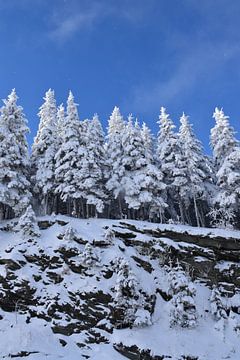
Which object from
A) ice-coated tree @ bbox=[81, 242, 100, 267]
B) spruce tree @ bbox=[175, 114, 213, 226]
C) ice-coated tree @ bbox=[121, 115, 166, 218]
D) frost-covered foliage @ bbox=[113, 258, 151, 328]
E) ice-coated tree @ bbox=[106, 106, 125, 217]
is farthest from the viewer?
spruce tree @ bbox=[175, 114, 213, 226]

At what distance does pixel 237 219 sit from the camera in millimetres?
41188

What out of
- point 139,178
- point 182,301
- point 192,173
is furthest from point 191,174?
point 182,301

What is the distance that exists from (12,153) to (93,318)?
17369 mm

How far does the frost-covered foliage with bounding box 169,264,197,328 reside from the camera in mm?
21938

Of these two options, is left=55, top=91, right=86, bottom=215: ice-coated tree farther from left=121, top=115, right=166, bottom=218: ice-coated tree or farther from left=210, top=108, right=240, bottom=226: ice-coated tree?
left=210, top=108, right=240, bottom=226: ice-coated tree

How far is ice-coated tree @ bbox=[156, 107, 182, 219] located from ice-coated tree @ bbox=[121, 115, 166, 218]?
1708 mm

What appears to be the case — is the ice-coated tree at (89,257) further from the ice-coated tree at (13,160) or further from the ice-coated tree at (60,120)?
the ice-coated tree at (60,120)

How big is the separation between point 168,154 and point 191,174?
358cm

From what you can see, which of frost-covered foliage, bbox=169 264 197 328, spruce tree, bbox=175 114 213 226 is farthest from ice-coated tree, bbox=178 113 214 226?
frost-covered foliage, bbox=169 264 197 328

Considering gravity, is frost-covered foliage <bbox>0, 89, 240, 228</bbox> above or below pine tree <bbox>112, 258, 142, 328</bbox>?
above

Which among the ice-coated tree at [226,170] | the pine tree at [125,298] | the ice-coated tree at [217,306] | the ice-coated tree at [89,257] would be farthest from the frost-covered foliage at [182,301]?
the ice-coated tree at [226,170]

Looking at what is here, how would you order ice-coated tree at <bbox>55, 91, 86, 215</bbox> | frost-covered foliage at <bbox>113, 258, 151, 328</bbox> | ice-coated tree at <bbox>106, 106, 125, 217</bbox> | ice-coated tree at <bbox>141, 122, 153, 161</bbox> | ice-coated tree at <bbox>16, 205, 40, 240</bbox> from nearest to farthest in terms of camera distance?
1. frost-covered foliage at <bbox>113, 258, 151, 328</bbox>
2. ice-coated tree at <bbox>16, 205, 40, 240</bbox>
3. ice-coated tree at <bbox>55, 91, 86, 215</bbox>
4. ice-coated tree at <bbox>106, 106, 125, 217</bbox>
5. ice-coated tree at <bbox>141, 122, 153, 161</bbox>

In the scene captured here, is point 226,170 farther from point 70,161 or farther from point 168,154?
point 70,161

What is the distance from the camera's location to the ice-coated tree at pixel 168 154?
131 feet
